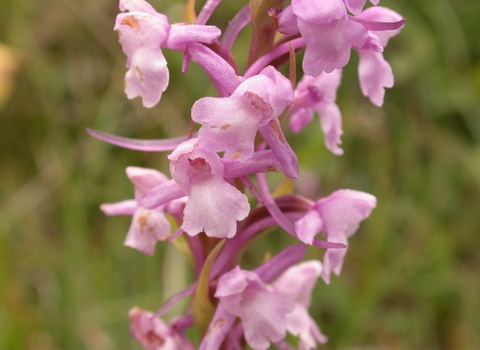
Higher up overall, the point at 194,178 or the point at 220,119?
the point at 220,119

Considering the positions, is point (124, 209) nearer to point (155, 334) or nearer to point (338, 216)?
point (155, 334)

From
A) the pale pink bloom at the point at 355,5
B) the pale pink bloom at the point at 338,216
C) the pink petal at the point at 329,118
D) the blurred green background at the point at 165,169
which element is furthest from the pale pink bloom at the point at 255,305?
the blurred green background at the point at 165,169

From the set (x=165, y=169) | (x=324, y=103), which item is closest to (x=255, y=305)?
(x=324, y=103)

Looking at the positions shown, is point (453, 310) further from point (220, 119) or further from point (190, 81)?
point (220, 119)

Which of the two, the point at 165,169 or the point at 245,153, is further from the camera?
the point at 165,169

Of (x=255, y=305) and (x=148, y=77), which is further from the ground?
(x=148, y=77)

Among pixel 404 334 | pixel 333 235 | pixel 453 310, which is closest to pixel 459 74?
pixel 453 310
